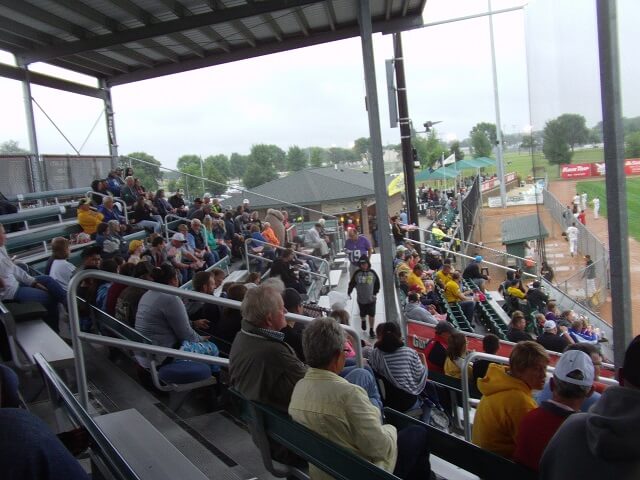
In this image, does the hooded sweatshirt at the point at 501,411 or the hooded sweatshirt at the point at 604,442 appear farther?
the hooded sweatshirt at the point at 501,411

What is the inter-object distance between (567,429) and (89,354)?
3898mm

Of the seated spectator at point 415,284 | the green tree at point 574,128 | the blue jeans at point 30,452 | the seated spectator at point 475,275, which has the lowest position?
the seated spectator at point 475,275

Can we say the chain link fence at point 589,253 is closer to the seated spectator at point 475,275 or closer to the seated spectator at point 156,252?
the seated spectator at point 156,252

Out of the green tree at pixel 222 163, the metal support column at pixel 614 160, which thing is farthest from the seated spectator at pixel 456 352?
the green tree at pixel 222 163

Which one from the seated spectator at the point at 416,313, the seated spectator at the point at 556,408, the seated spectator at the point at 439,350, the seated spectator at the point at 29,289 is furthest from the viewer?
the seated spectator at the point at 416,313

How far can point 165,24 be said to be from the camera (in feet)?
32.0

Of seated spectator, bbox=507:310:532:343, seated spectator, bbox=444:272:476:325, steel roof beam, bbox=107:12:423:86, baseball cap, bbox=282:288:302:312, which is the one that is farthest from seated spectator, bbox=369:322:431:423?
steel roof beam, bbox=107:12:423:86

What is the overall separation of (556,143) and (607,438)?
12.0ft

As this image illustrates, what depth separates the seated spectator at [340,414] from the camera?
237 cm

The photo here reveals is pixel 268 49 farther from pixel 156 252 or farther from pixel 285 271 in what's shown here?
pixel 156 252

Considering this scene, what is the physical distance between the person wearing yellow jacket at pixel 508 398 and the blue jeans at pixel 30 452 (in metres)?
1.93

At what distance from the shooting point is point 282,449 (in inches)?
113

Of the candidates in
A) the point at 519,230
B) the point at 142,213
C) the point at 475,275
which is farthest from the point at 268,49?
the point at 519,230

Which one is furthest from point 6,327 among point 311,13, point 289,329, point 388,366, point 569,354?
point 311,13
